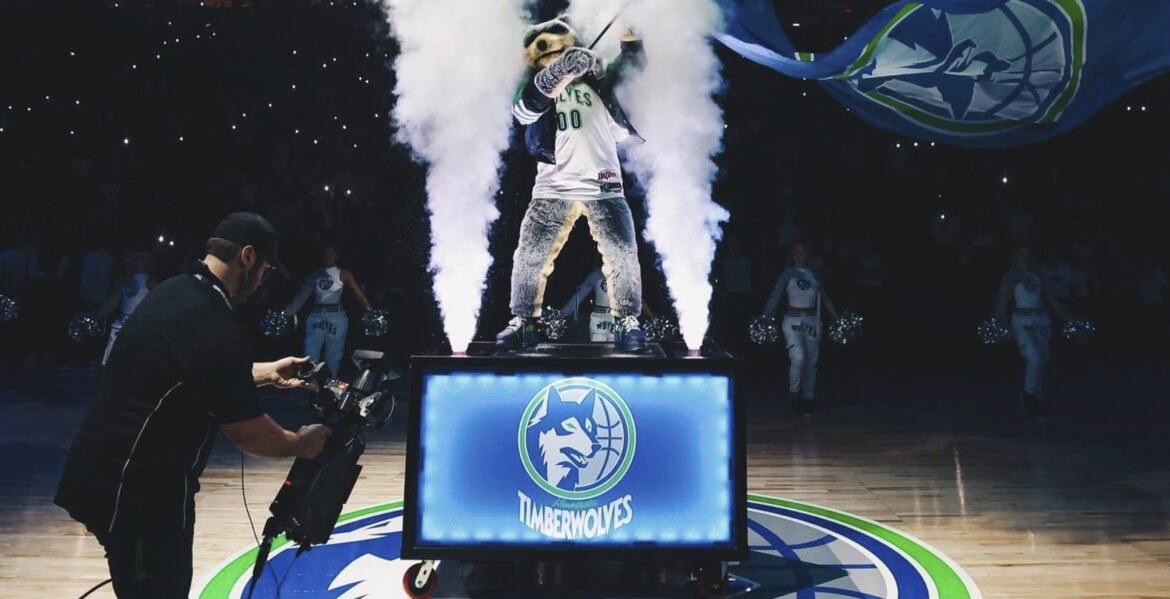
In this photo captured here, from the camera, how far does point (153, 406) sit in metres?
2.38

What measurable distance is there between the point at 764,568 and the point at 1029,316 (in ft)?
17.1

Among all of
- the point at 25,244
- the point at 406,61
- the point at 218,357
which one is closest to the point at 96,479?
the point at 218,357

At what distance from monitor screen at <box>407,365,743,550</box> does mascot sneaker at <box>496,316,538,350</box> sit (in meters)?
0.81

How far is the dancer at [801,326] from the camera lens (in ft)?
26.4

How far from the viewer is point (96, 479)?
2.36 meters

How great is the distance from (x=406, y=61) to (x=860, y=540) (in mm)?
3522

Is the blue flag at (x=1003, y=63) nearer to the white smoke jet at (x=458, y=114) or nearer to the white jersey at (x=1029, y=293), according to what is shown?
the white smoke jet at (x=458, y=114)

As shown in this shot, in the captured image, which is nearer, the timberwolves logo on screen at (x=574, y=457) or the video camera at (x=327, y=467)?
the video camera at (x=327, y=467)

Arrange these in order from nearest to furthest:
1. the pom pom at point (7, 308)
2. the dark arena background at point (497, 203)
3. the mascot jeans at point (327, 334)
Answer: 1. the mascot jeans at point (327, 334)
2. the pom pom at point (7, 308)
3. the dark arena background at point (497, 203)

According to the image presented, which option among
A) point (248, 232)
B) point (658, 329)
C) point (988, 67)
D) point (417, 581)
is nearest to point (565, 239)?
point (417, 581)

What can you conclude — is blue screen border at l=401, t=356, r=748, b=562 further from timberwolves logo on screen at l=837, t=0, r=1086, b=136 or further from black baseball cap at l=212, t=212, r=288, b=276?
timberwolves logo on screen at l=837, t=0, r=1086, b=136

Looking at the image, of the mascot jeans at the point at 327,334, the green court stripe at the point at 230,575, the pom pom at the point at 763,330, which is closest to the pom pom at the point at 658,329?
the pom pom at the point at 763,330

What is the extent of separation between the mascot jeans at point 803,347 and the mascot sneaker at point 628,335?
389 cm

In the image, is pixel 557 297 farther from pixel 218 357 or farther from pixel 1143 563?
pixel 218 357
